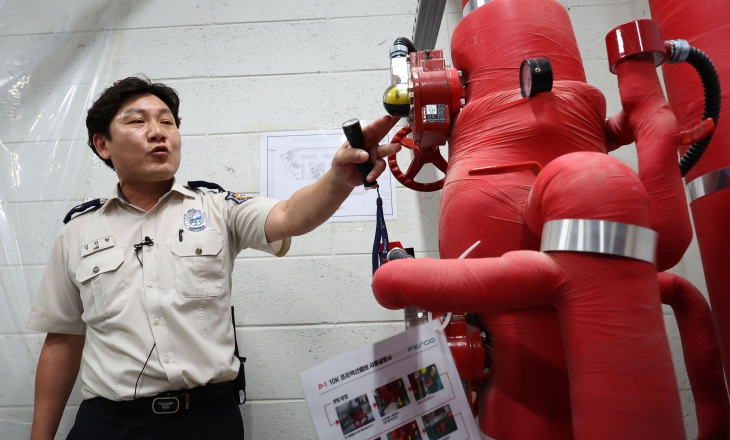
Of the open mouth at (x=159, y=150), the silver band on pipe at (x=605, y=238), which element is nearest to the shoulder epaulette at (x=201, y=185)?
the open mouth at (x=159, y=150)

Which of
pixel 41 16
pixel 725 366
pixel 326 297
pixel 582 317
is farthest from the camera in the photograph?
pixel 41 16

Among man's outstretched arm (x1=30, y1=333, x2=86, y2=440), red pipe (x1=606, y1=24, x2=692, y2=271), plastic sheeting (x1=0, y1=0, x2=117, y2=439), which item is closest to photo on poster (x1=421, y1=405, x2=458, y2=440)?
red pipe (x1=606, y1=24, x2=692, y2=271)

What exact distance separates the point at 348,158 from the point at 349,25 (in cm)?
91

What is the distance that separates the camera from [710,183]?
0.67 meters

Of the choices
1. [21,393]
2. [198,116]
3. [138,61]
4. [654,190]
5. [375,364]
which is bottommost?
[21,393]

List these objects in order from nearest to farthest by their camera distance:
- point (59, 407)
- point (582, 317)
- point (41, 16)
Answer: point (582, 317) → point (59, 407) → point (41, 16)

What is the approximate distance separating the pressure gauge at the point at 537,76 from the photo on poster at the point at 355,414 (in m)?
0.45

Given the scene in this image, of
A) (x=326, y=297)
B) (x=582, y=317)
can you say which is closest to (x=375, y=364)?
(x=582, y=317)

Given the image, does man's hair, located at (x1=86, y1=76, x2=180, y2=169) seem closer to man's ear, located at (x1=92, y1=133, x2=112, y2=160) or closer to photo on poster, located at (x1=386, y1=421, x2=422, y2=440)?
man's ear, located at (x1=92, y1=133, x2=112, y2=160)

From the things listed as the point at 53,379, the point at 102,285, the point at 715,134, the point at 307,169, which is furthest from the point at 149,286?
the point at 715,134

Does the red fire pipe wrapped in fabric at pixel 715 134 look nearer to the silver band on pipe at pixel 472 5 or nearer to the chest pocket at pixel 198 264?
the silver band on pipe at pixel 472 5

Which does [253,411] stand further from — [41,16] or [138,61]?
[41,16]

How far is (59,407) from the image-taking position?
1.07 meters

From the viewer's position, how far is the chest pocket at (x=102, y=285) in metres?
0.99
